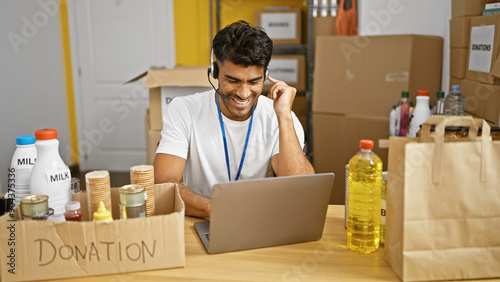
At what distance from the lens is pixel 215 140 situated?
176 centimetres

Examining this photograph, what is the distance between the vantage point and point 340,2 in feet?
10.6

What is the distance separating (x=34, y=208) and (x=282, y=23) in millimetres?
3012

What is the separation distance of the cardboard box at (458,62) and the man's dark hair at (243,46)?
1023mm

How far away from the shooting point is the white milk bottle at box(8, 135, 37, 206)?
1107mm

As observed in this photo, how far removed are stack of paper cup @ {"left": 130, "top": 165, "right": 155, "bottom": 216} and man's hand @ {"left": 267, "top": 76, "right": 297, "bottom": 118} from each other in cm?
67

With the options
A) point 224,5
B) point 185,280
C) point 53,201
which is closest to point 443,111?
point 185,280

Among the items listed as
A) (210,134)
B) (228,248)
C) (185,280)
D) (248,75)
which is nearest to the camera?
(185,280)

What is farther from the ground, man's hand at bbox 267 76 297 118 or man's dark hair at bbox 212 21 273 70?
man's dark hair at bbox 212 21 273 70

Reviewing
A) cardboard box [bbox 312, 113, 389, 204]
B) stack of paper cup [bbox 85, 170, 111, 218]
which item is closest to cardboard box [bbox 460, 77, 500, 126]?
cardboard box [bbox 312, 113, 389, 204]

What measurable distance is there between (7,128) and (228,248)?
285 cm

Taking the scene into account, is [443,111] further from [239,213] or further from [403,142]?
[239,213]

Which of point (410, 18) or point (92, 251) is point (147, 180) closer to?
point (92, 251)

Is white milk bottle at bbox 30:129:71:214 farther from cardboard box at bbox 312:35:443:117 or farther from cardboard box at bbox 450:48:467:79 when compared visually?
cardboard box at bbox 312:35:443:117

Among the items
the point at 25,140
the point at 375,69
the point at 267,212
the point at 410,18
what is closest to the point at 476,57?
the point at 375,69
